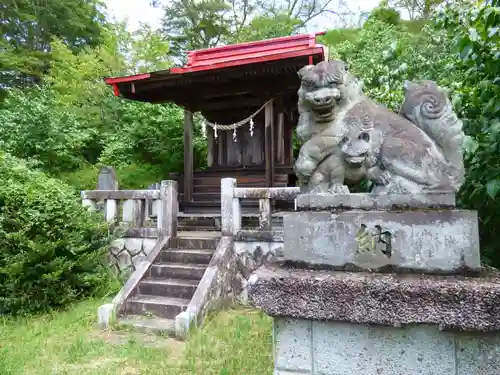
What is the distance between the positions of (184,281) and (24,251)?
2.43 meters

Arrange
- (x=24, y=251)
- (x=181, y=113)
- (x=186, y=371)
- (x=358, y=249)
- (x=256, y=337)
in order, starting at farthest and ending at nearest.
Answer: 1. (x=181, y=113)
2. (x=24, y=251)
3. (x=256, y=337)
4. (x=186, y=371)
5. (x=358, y=249)

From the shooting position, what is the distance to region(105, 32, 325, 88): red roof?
7.08 metres

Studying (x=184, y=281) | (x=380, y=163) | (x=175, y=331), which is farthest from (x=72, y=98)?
(x=380, y=163)

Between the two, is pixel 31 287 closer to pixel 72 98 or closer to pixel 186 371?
pixel 186 371

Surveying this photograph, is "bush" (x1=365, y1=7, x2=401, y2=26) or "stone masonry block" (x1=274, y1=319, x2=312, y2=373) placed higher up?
"bush" (x1=365, y1=7, x2=401, y2=26)

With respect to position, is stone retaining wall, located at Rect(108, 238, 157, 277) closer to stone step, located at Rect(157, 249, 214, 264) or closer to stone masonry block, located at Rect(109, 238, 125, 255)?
stone masonry block, located at Rect(109, 238, 125, 255)

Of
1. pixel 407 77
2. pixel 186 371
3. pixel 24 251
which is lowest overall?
pixel 186 371

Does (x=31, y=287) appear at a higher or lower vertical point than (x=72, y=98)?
lower

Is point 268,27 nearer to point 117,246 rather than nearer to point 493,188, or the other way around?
point 117,246

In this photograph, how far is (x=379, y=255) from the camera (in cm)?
207

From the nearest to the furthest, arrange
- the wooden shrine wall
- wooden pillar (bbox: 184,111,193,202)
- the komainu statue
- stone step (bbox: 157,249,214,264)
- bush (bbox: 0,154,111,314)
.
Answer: the komainu statue → bush (bbox: 0,154,111,314) → stone step (bbox: 157,249,214,264) → wooden pillar (bbox: 184,111,193,202) → the wooden shrine wall

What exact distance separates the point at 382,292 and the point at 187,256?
4.82 metres

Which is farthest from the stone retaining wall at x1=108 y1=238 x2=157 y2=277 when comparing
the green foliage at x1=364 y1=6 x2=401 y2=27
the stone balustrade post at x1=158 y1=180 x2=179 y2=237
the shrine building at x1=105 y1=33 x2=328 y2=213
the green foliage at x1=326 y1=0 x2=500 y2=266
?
the green foliage at x1=364 y1=6 x2=401 y2=27

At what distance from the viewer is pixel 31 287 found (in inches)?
223
